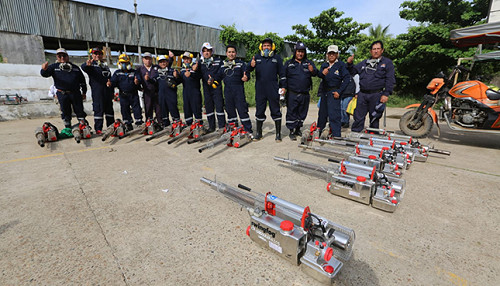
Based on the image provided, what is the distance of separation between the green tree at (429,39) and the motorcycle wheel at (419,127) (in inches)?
415

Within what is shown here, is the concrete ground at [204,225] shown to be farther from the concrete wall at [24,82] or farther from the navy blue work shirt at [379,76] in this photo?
the concrete wall at [24,82]

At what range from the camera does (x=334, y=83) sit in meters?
4.70

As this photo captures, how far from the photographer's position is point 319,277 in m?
1.43

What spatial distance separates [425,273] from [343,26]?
26431mm

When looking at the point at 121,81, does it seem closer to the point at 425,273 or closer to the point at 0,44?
the point at 425,273

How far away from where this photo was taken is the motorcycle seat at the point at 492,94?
430cm

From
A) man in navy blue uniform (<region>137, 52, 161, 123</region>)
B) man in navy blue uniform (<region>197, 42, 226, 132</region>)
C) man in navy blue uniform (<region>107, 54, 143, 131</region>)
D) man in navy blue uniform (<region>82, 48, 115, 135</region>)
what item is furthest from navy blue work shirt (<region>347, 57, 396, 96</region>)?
man in navy blue uniform (<region>82, 48, 115, 135</region>)

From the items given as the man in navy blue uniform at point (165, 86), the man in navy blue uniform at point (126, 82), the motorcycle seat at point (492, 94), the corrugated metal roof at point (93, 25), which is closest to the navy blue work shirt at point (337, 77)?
the motorcycle seat at point (492, 94)

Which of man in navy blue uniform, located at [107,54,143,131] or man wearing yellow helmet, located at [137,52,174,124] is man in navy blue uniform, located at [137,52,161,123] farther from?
man in navy blue uniform, located at [107,54,143,131]

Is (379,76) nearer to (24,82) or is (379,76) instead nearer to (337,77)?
(337,77)

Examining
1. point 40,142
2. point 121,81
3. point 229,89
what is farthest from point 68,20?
point 229,89

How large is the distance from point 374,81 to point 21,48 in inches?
764

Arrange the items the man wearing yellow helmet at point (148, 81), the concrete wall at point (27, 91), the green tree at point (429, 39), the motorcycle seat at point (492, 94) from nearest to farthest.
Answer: the motorcycle seat at point (492, 94)
the man wearing yellow helmet at point (148, 81)
the concrete wall at point (27, 91)
the green tree at point (429, 39)

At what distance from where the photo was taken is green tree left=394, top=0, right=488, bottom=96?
480 inches
